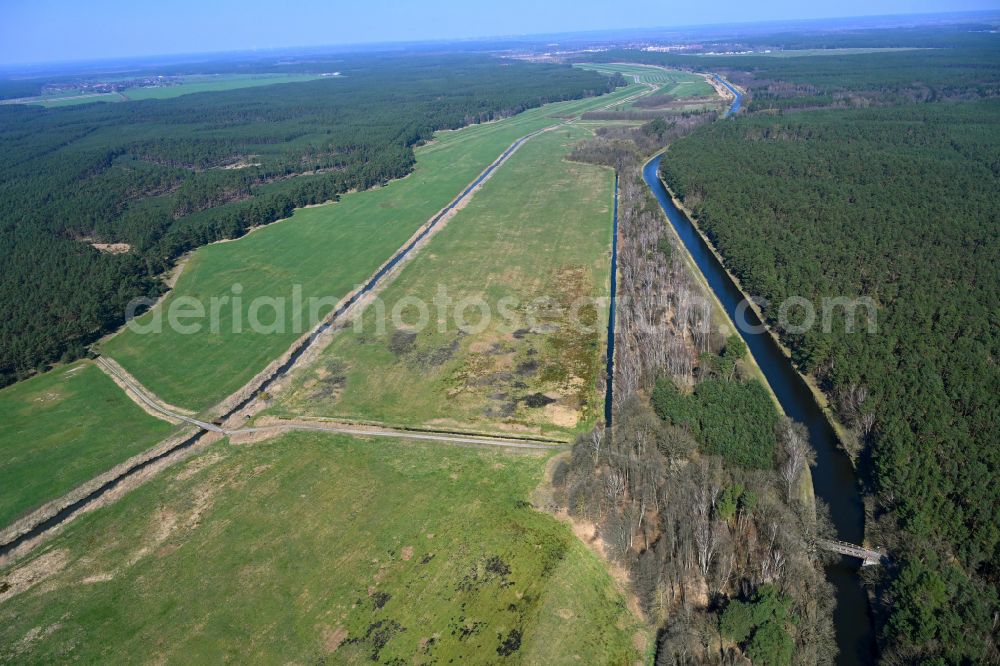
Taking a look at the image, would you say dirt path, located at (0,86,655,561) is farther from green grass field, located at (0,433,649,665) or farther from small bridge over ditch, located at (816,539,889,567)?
small bridge over ditch, located at (816,539,889,567)

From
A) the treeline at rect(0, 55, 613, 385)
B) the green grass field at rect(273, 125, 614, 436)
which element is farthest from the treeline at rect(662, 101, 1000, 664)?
the treeline at rect(0, 55, 613, 385)

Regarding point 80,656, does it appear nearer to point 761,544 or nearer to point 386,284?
point 761,544

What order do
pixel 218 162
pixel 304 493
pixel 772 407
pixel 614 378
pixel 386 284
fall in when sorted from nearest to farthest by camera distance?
pixel 304 493
pixel 772 407
pixel 614 378
pixel 386 284
pixel 218 162

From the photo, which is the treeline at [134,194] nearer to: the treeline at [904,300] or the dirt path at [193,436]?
the dirt path at [193,436]

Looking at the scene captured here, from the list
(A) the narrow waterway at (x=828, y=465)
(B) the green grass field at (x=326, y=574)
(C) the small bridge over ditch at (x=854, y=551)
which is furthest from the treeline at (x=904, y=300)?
(B) the green grass field at (x=326, y=574)

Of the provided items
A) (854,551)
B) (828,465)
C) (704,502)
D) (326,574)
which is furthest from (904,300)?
(326,574)

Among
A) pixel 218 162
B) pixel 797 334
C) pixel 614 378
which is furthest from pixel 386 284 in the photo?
pixel 218 162
